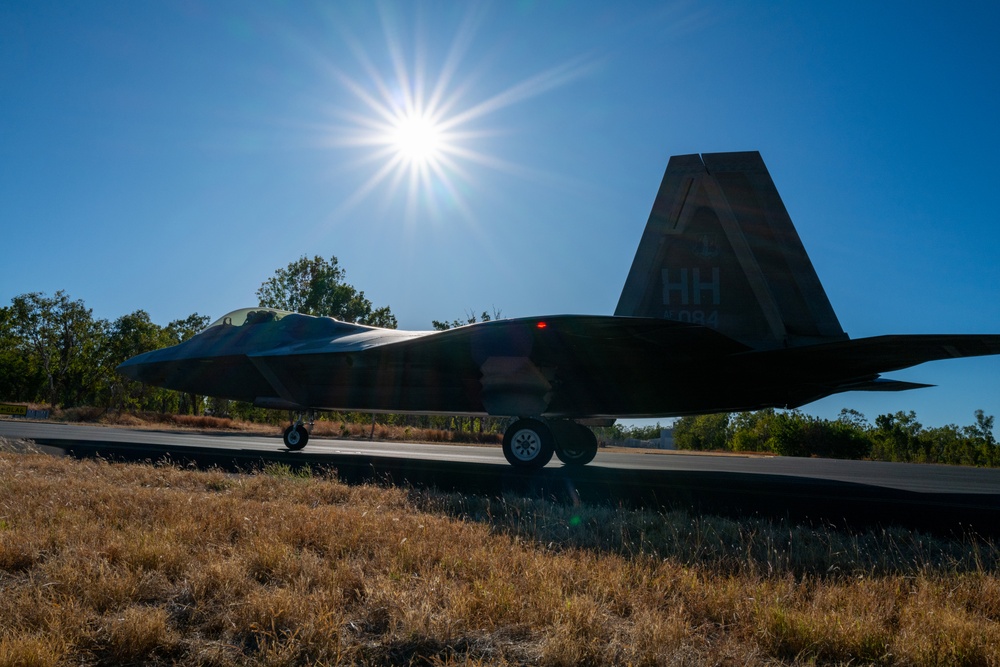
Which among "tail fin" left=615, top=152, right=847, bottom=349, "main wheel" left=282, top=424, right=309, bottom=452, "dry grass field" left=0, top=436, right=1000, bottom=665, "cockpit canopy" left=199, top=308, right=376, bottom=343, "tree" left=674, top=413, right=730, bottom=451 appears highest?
"tail fin" left=615, top=152, right=847, bottom=349

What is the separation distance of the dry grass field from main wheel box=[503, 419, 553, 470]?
4126mm

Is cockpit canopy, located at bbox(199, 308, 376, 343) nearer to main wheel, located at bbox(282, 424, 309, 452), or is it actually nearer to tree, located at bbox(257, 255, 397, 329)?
main wheel, located at bbox(282, 424, 309, 452)

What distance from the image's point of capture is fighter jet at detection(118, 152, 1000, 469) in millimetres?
8961

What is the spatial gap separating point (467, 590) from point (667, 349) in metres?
6.65

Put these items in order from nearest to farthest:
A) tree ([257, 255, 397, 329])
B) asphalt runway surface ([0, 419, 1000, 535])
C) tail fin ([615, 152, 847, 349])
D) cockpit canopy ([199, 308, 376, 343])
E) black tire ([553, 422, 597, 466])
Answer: asphalt runway surface ([0, 419, 1000, 535]) < tail fin ([615, 152, 847, 349]) < black tire ([553, 422, 597, 466]) < cockpit canopy ([199, 308, 376, 343]) < tree ([257, 255, 397, 329])

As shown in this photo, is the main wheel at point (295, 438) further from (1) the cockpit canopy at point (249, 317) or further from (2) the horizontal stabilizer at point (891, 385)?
(2) the horizontal stabilizer at point (891, 385)

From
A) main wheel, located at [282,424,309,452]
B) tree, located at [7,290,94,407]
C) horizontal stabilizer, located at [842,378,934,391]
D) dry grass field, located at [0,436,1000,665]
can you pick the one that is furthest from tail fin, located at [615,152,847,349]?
tree, located at [7,290,94,407]

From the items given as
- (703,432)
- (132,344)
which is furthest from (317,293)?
(703,432)

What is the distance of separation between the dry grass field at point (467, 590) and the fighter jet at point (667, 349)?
13.7ft

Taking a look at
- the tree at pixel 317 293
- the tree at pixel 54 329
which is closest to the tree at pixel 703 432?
the tree at pixel 317 293

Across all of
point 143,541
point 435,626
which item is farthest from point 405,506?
point 435,626

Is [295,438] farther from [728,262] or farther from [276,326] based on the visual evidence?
[728,262]

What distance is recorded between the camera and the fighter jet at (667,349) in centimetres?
896

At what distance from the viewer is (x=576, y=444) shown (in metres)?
11.5
